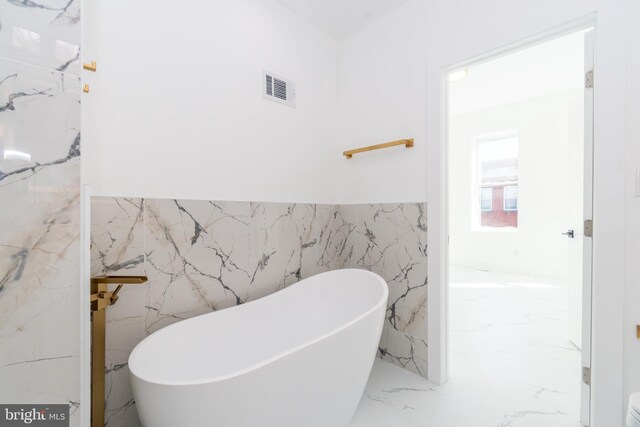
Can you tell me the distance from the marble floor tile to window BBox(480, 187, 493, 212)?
236cm

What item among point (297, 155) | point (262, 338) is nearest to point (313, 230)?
point (297, 155)

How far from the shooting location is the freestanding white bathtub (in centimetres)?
93

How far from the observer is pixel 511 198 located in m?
4.86

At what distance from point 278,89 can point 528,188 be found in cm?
438

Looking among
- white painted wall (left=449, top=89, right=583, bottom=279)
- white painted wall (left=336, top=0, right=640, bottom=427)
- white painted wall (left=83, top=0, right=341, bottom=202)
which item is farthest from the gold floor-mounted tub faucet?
white painted wall (left=449, top=89, right=583, bottom=279)

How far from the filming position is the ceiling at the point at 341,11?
6.77 feet

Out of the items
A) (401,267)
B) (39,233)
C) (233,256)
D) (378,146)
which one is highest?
(378,146)

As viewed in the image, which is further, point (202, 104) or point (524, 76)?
point (524, 76)

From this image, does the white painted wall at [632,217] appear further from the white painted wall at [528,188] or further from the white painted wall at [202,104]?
the white painted wall at [528,188]

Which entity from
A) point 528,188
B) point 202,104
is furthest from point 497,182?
point 202,104

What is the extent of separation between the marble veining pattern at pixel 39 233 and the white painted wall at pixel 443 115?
179 centimetres

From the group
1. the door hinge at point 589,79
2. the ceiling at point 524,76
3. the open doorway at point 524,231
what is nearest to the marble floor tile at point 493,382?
the open doorway at point 524,231

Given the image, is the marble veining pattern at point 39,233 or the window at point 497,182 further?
the window at point 497,182

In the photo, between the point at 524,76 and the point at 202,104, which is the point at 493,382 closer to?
the point at 202,104
